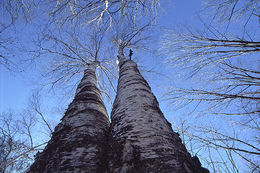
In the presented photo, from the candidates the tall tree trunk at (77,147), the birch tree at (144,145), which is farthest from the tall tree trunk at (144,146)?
the tall tree trunk at (77,147)

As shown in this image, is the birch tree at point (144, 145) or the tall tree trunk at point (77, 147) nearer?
the birch tree at point (144, 145)

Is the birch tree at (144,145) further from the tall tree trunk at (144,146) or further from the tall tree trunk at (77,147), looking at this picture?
the tall tree trunk at (77,147)

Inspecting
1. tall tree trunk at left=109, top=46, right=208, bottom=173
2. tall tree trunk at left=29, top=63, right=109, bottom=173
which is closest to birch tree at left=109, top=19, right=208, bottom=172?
tall tree trunk at left=109, top=46, right=208, bottom=173

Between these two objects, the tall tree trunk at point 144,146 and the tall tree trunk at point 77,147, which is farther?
the tall tree trunk at point 77,147

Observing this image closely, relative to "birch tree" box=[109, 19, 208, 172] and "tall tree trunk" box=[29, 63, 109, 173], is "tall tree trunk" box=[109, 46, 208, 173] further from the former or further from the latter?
"tall tree trunk" box=[29, 63, 109, 173]

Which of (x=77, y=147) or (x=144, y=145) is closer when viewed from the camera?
(x=144, y=145)

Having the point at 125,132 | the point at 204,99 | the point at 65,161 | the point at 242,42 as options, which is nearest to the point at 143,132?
the point at 125,132

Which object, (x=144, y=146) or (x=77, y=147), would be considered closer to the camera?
(x=144, y=146)

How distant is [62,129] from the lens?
124cm

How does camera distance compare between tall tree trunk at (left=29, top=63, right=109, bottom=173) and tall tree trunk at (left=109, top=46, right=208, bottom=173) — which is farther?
tall tree trunk at (left=29, top=63, right=109, bottom=173)

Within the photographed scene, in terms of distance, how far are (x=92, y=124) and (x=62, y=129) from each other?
0.93ft

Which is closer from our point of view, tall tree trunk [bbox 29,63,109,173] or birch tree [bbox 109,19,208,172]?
birch tree [bbox 109,19,208,172]

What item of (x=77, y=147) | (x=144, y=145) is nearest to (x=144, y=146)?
(x=144, y=145)

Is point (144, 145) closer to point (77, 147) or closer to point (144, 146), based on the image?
point (144, 146)
